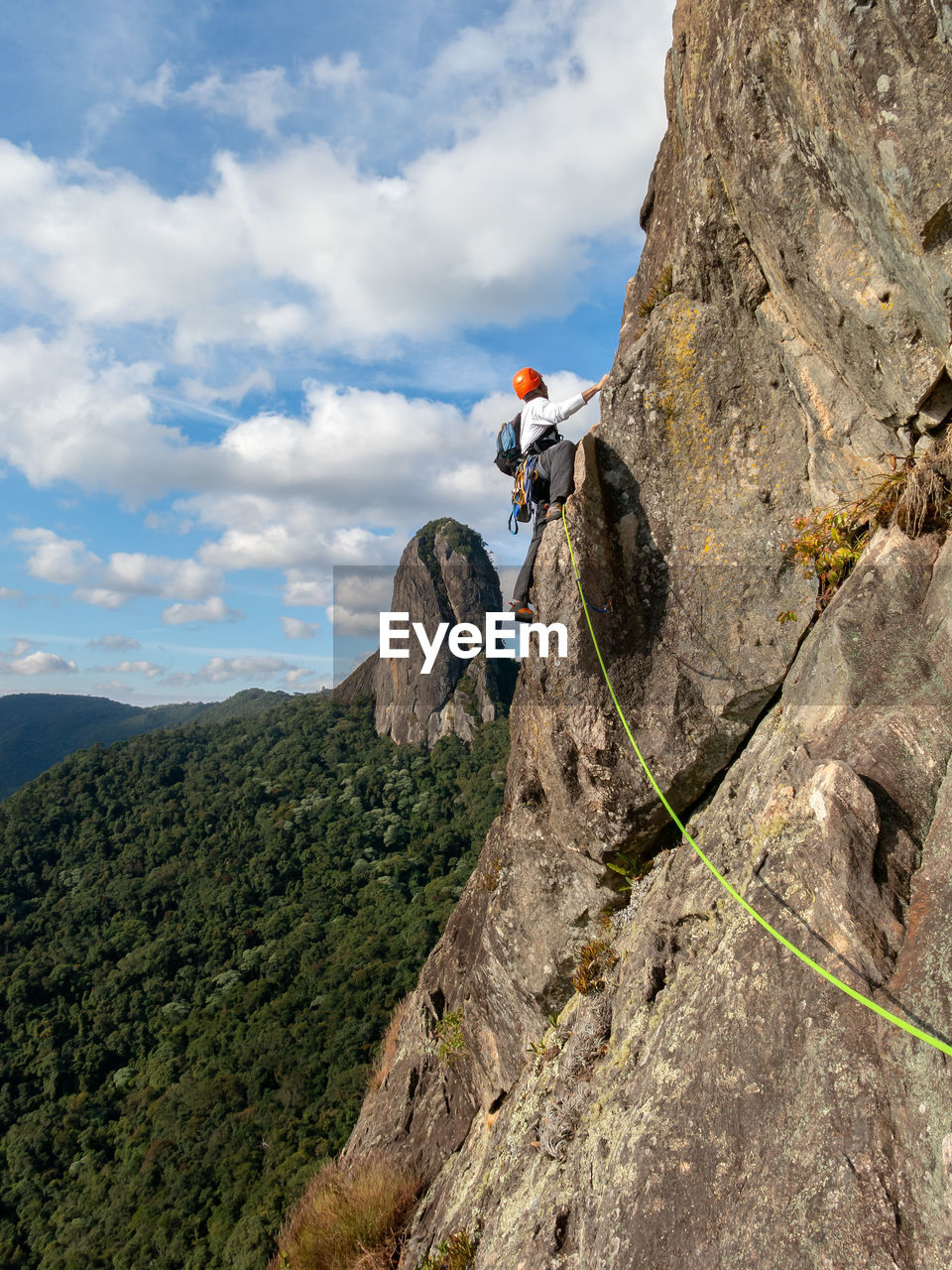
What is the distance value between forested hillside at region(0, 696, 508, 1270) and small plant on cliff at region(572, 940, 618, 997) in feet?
94.3

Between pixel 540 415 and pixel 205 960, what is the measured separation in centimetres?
6164

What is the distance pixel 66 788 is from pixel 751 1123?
96218 mm

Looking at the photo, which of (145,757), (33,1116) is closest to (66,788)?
(145,757)

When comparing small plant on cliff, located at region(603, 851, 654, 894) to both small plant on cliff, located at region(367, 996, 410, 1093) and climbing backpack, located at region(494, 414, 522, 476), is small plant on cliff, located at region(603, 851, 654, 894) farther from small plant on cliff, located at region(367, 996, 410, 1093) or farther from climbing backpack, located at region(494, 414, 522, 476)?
small plant on cliff, located at region(367, 996, 410, 1093)

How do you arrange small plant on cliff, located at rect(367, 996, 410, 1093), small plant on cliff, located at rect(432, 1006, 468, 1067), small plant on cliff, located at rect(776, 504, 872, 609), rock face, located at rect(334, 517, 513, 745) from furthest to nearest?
rock face, located at rect(334, 517, 513, 745) → small plant on cliff, located at rect(367, 996, 410, 1093) → small plant on cliff, located at rect(432, 1006, 468, 1067) → small plant on cliff, located at rect(776, 504, 872, 609)

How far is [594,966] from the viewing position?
714cm

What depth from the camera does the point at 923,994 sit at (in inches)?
132

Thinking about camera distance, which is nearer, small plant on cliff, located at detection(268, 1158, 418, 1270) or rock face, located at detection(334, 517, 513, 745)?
small plant on cliff, located at detection(268, 1158, 418, 1270)

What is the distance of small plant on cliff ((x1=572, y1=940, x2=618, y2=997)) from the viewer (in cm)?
695

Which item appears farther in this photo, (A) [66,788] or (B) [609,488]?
(A) [66,788]

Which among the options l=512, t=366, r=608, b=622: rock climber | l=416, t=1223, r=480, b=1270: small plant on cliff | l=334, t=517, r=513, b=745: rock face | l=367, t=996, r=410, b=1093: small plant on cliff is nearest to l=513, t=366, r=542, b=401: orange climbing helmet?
l=512, t=366, r=608, b=622: rock climber

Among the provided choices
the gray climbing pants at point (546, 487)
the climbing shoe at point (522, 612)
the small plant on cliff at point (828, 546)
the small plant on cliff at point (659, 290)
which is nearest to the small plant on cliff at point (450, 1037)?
the climbing shoe at point (522, 612)

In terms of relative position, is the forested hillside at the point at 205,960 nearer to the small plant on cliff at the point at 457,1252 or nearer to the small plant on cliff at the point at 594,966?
the small plant on cliff at the point at 457,1252

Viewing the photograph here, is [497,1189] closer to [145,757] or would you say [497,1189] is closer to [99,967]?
[99,967]
